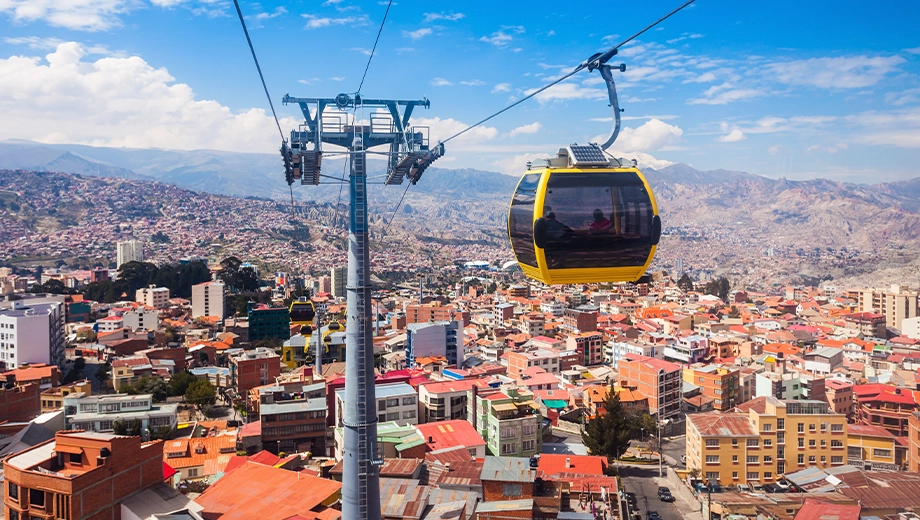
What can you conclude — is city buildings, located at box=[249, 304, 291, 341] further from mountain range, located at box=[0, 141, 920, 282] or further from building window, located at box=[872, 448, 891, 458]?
→ mountain range, located at box=[0, 141, 920, 282]

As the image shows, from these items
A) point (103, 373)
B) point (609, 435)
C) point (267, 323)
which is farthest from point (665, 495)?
point (267, 323)

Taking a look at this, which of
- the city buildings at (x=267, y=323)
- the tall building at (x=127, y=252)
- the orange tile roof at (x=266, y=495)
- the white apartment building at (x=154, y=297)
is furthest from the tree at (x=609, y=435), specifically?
the tall building at (x=127, y=252)

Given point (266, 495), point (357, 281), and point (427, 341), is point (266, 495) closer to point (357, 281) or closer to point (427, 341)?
point (357, 281)

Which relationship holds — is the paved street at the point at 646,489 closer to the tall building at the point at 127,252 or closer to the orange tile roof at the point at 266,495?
the orange tile roof at the point at 266,495

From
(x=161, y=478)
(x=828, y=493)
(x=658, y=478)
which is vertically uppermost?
(x=161, y=478)

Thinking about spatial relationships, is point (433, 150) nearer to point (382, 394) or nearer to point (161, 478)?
point (161, 478)

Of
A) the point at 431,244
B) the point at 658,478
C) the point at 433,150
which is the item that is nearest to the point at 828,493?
the point at 658,478

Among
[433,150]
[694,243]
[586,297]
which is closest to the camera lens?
[433,150]
